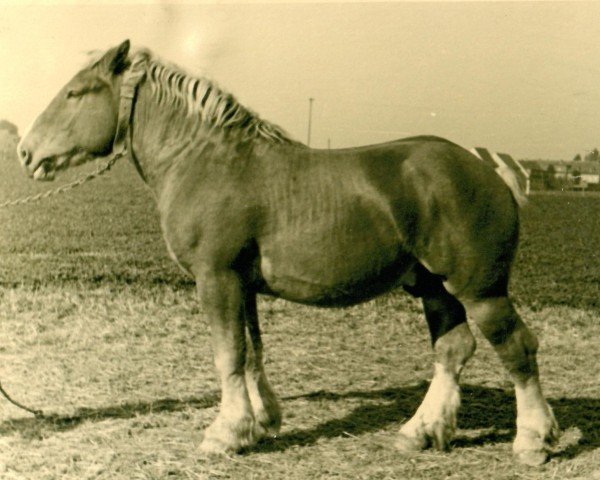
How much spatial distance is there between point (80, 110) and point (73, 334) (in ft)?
11.5

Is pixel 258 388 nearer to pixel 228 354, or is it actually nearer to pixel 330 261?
pixel 228 354

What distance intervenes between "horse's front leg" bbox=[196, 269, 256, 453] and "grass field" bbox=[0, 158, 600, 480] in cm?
14

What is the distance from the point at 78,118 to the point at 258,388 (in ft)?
6.44

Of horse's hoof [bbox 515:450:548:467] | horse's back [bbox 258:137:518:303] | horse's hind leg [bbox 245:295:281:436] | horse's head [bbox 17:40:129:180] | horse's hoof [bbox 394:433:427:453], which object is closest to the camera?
horse's back [bbox 258:137:518:303]

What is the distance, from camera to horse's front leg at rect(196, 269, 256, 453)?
3.72m

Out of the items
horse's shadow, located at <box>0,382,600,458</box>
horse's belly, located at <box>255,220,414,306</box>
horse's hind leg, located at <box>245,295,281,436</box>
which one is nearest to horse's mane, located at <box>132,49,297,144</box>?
horse's belly, located at <box>255,220,414,306</box>

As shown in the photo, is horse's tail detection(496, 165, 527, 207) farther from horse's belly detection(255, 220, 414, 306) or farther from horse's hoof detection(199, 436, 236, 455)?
horse's hoof detection(199, 436, 236, 455)

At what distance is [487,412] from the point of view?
493cm

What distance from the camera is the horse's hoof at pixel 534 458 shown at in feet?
12.5

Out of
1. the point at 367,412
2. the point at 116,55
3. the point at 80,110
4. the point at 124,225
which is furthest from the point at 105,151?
the point at 124,225

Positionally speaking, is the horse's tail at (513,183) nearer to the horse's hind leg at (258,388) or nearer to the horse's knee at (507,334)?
the horse's knee at (507,334)

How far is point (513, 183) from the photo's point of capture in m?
4.00

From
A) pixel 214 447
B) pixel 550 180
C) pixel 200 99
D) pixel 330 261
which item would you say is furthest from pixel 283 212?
pixel 550 180

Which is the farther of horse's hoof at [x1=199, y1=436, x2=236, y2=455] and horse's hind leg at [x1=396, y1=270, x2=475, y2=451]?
horse's hind leg at [x1=396, y1=270, x2=475, y2=451]
